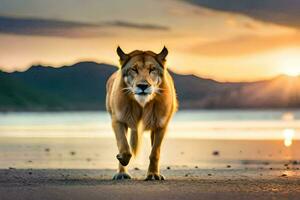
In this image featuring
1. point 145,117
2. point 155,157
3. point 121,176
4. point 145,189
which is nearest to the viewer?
point 145,189

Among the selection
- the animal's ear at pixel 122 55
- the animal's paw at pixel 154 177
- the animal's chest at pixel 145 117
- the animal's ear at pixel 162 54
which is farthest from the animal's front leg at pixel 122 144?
the animal's ear at pixel 162 54

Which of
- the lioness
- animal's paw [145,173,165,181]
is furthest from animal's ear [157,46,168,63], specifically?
animal's paw [145,173,165,181]

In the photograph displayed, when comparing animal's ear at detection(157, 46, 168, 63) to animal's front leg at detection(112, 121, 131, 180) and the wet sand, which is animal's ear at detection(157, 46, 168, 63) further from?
the wet sand

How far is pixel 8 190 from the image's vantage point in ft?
45.3

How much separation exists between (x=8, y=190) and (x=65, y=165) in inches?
461

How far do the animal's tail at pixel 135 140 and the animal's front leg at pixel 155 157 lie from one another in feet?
1.06

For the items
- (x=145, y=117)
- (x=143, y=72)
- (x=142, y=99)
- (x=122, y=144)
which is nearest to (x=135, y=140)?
(x=145, y=117)

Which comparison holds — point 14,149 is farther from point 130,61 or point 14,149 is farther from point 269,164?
point 130,61

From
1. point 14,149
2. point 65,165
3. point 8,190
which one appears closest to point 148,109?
point 8,190

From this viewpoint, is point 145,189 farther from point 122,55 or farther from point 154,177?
point 122,55

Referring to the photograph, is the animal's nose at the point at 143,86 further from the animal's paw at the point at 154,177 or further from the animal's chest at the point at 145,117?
the animal's paw at the point at 154,177

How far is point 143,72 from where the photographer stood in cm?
1583

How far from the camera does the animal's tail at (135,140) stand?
56.3 feet

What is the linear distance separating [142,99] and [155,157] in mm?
1580
